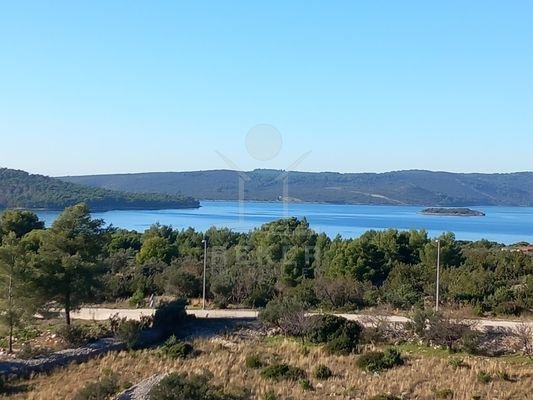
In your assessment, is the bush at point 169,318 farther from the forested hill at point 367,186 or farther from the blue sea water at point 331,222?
the forested hill at point 367,186

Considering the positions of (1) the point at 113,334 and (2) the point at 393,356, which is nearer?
(2) the point at 393,356

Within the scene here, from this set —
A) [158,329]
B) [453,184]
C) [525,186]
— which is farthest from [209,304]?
[525,186]

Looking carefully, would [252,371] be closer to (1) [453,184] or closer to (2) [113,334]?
(2) [113,334]

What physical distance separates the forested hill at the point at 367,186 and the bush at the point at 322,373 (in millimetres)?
117574

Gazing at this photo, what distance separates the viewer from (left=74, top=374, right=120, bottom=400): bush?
13844mm

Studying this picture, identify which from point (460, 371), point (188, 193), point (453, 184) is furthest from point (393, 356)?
point (453, 184)

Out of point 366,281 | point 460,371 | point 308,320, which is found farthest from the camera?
point 366,281

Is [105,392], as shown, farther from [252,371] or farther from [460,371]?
[460,371]

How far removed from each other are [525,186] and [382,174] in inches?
1546

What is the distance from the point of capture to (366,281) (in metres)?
27.9

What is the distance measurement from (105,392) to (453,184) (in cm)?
16479

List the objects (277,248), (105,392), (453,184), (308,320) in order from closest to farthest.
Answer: (105,392) → (308,320) → (277,248) → (453,184)

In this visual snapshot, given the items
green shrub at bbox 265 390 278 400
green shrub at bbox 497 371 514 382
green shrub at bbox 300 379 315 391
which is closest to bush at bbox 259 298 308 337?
green shrub at bbox 300 379 315 391

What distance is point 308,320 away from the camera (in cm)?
1956
